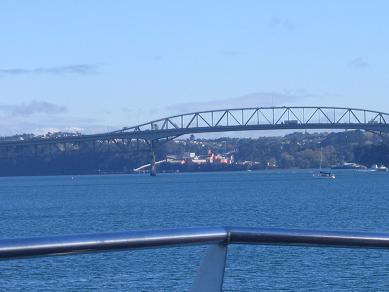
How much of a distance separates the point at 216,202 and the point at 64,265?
6982 cm

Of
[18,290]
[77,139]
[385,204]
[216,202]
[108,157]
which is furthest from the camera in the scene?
[108,157]

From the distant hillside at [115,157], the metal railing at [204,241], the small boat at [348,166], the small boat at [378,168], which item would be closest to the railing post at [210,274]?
the metal railing at [204,241]

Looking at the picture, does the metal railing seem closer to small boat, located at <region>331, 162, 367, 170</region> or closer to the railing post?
the railing post

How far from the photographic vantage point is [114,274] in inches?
167

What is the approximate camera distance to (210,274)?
3.77 meters

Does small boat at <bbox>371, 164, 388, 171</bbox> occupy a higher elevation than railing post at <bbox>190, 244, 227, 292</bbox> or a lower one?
higher

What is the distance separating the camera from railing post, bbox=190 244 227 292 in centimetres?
377

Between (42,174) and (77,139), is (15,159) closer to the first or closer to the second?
(42,174)

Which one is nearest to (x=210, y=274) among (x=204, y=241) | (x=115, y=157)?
(x=204, y=241)

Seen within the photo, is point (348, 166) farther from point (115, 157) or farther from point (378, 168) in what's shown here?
point (115, 157)

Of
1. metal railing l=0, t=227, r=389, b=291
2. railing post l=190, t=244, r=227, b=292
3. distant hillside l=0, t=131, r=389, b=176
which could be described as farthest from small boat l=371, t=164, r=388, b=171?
railing post l=190, t=244, r=227, b=292

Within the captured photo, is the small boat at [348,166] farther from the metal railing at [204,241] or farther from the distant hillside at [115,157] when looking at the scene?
the metal railing at [204,241]

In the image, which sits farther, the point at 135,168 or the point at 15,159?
the point at 135,168

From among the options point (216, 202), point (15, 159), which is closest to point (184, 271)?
point (216, 202)
